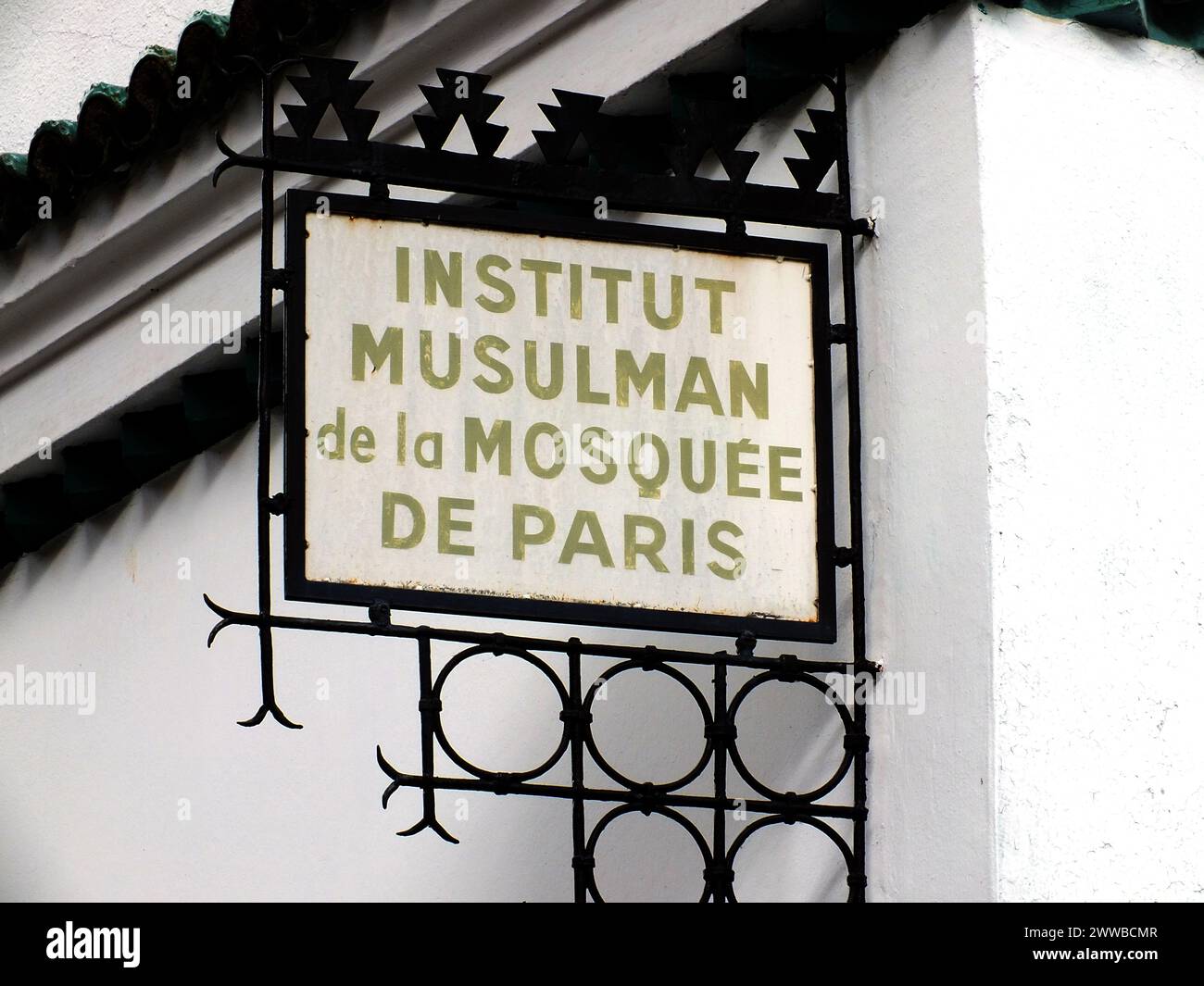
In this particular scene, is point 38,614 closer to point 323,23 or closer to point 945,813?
point 323,23

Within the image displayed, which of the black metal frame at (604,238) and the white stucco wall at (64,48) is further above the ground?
the white stucco wall at (64,48)

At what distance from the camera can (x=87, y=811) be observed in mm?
6910

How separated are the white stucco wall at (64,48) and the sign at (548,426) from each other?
2.43 metres

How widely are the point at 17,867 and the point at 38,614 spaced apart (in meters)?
0.70

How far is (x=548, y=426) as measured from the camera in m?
4.84

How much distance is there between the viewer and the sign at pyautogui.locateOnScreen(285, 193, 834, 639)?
4738mm

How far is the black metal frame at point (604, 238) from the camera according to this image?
15.8 feet
